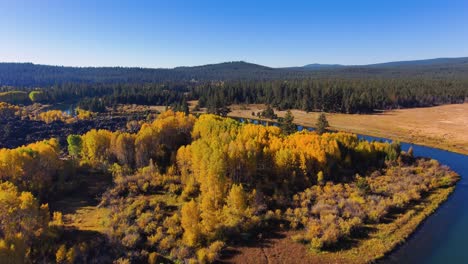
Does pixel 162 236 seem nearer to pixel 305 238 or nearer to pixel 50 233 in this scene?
pixel 50 233

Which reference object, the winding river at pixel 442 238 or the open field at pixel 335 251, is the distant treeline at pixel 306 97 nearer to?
the winding river at pixel 442 238

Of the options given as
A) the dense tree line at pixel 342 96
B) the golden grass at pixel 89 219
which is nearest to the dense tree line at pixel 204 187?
the golden grass at pixel 89 219

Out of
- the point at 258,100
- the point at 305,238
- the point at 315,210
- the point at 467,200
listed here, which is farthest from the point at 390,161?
the point at 258,100

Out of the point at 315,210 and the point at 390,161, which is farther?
the point at 390,161

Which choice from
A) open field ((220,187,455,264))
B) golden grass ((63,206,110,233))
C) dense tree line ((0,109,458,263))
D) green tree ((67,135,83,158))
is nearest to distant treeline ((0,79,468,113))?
green tree ((67,135,83,158))

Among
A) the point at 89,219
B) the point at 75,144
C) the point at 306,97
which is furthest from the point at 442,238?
the point at 306,97

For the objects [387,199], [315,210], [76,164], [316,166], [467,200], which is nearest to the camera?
[315,210]

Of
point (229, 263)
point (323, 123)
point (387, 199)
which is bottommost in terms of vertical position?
point (229, 263)

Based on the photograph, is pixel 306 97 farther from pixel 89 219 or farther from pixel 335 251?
pixel 89 219

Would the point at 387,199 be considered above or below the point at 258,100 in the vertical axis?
below
